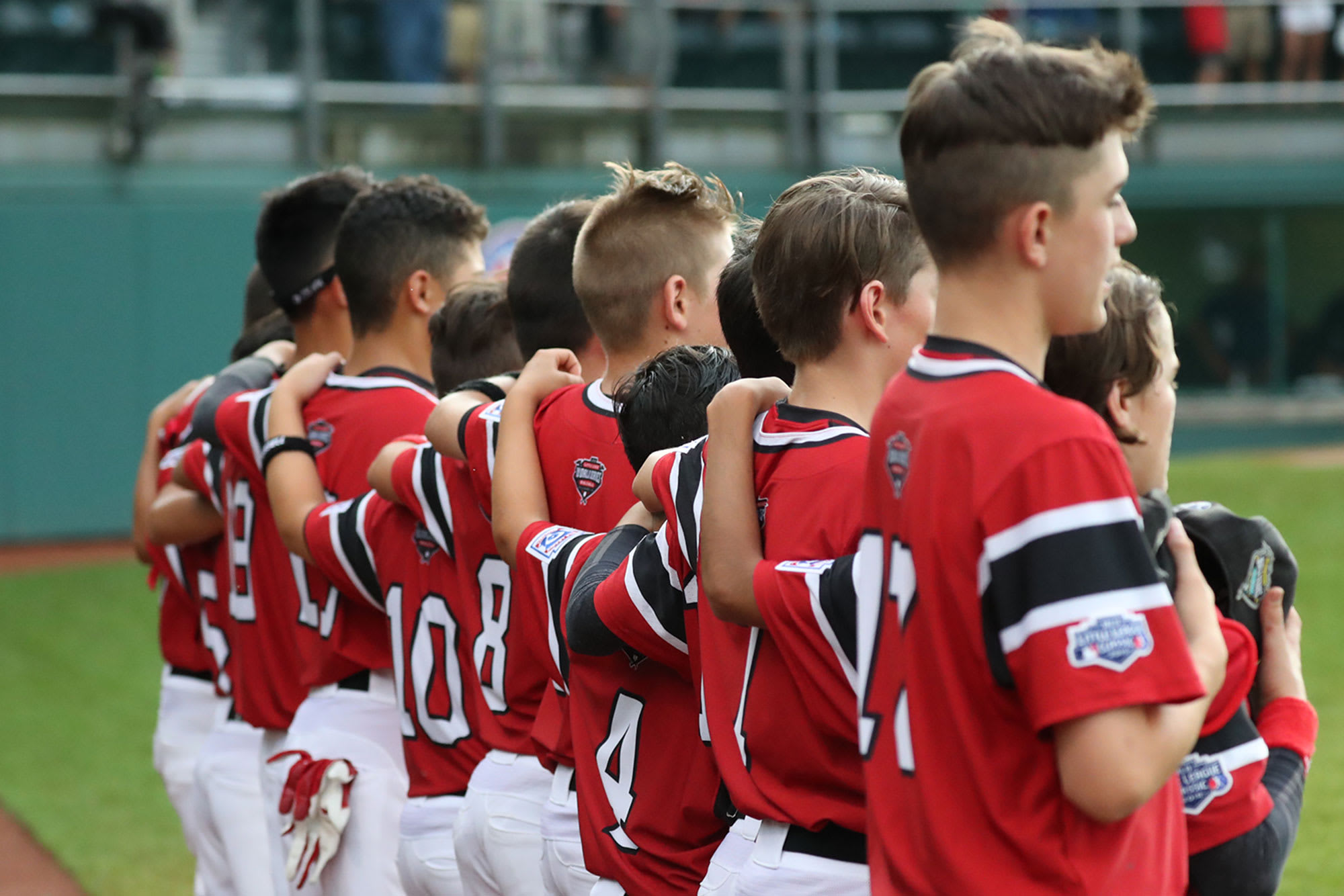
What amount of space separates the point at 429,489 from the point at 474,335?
0.56m

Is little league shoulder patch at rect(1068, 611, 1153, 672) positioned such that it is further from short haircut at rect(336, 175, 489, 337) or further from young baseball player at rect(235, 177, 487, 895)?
short haircut at rect(336, 175, 489, 337)

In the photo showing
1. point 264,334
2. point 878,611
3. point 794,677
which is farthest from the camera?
point 264,334

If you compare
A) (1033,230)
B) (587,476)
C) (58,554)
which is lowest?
(58,554)

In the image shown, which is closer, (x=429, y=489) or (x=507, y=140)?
(x=429, y=489)

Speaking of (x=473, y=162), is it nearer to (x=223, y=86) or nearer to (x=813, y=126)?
(x=223, y=86)

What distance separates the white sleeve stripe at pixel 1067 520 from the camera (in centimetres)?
149

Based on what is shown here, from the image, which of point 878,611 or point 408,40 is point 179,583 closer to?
point 878,611

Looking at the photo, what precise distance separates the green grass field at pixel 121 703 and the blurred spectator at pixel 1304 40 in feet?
21.0

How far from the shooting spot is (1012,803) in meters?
1.56

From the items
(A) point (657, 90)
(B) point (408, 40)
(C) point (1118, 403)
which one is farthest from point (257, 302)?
(A) point (657, 90)

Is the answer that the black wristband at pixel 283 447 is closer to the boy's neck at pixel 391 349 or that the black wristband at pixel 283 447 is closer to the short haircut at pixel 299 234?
the boy's neck at pixel 391 349

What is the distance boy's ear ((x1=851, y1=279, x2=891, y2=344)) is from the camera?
208 centimetres

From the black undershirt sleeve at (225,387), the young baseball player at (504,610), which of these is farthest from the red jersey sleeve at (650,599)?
the black undershirt sleeve at (225,387)

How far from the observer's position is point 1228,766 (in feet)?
5.97
